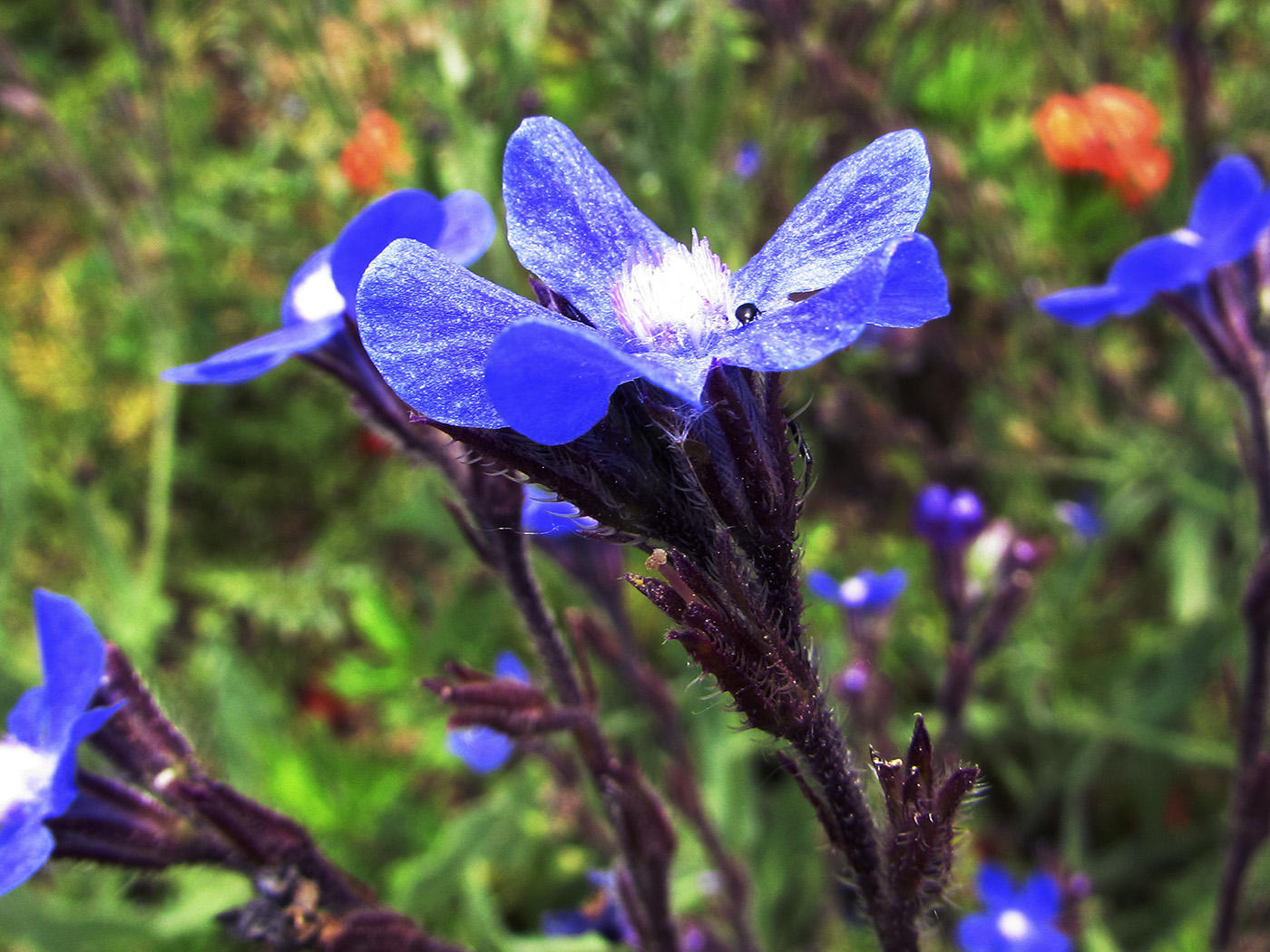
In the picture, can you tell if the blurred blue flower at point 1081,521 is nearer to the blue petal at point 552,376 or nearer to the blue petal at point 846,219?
the blue petal at point 846,219

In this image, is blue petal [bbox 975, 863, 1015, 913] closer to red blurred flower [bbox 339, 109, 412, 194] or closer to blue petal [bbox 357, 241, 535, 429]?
blue petal [bbox 357, 241, 535, 429]

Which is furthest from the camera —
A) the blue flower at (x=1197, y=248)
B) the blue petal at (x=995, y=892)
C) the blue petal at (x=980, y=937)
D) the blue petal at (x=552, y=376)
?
the blue petal at (x=995, y=892)

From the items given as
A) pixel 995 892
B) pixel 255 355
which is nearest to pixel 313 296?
pixel 255 355

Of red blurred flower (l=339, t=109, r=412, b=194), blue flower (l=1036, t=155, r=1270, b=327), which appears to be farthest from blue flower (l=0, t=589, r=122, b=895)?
red blurred flower (l=339, t=109, r=412, b=194)

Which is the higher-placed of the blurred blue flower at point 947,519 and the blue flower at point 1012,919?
the blurred blue flower at point 947,519

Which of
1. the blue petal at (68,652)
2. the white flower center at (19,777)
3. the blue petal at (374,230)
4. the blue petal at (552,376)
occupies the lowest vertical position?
the white flower center at (19,777)

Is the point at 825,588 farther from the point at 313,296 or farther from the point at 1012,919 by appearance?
the point at 313,296

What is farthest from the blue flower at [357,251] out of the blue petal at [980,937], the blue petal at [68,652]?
the blue petal at [980,937]
